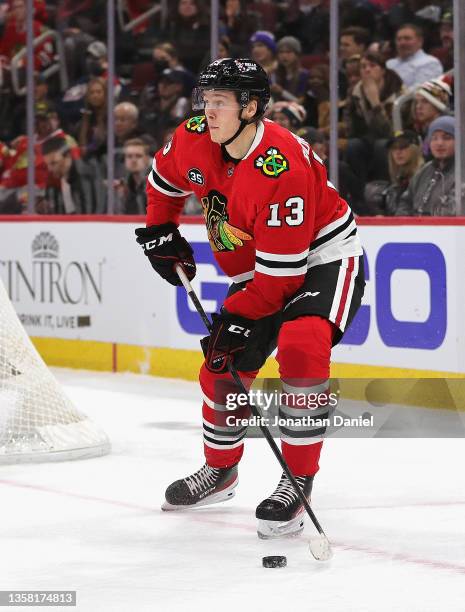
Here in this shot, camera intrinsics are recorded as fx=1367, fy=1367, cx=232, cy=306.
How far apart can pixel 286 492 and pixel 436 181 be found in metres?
2.95

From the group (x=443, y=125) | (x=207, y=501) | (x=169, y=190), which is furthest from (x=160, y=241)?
(x=443, y=125)

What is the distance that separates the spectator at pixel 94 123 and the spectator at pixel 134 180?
0.64ft

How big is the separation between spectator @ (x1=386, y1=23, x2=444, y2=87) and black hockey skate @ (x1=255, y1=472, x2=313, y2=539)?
11.7ft

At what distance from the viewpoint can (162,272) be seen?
3.84 meters

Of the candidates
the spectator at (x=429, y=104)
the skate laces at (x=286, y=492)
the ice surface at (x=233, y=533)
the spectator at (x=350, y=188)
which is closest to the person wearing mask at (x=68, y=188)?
the spectator at (x=350, y=188)

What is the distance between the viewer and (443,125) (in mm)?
6172

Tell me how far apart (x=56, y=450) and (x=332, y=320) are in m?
1.50

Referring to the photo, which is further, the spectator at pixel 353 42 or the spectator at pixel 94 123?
the spectator at pixel 94 123

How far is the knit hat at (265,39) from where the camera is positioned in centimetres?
786

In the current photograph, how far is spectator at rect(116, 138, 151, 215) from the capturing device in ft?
25.0

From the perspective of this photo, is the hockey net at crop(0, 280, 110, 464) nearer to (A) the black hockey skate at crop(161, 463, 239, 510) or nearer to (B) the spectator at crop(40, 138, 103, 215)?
(A) the black hockey skate at crop(161, 463, 239, 510)

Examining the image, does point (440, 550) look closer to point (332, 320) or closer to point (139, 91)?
point (332, 320)

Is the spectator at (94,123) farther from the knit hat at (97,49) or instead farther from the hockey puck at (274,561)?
the hockey puck at (274,561)

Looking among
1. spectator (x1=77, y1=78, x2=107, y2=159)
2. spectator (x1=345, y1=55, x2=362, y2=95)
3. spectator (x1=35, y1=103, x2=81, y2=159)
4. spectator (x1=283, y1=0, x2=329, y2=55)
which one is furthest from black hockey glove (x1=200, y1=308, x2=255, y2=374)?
spectator (x1=35, y1=103, x2=81, y2=159)
